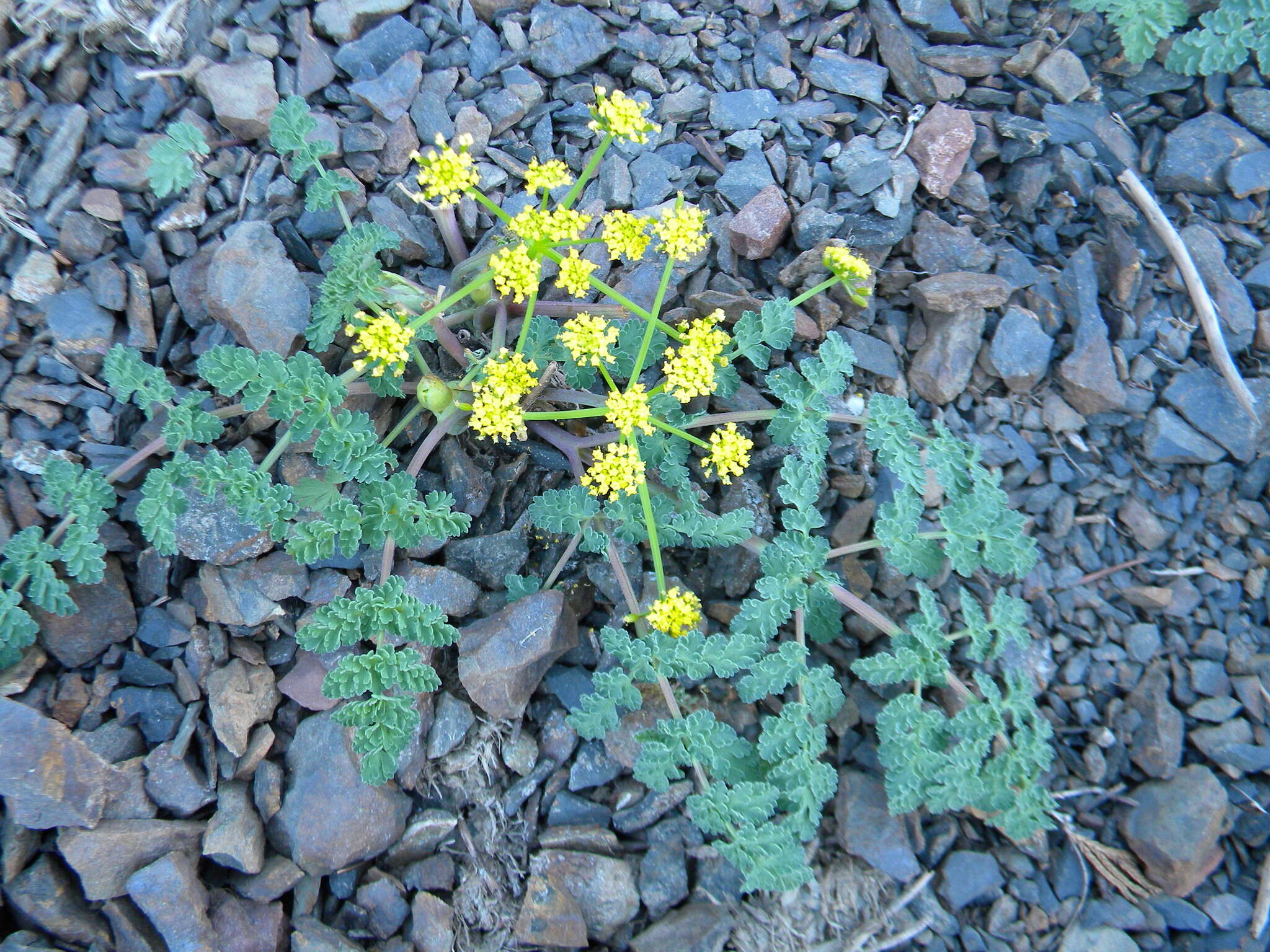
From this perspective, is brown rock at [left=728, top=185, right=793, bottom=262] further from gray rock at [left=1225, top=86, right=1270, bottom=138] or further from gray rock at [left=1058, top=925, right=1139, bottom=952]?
gray rock at [left=1058, top=925, right=1139, bottom=952]

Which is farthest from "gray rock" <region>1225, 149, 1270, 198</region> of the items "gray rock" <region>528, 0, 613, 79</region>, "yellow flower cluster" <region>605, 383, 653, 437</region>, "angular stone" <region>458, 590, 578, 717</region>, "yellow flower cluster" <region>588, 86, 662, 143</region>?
"angular stone" <region>458, 590, 578, 717</region>

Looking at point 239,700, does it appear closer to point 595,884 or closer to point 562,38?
point 595,884

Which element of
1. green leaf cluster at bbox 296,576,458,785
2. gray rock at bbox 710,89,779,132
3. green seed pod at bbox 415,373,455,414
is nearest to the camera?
green leaf cluster at bbox 296,576,458,785

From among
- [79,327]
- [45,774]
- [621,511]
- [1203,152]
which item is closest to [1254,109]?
[1203,152]

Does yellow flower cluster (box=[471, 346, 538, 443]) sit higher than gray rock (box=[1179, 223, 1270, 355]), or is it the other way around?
yellow flower cluster (box=[471, 346, 538, 443])

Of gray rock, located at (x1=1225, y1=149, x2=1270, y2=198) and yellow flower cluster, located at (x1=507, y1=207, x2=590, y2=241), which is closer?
yellow flower cluster, located at (x1=507, y1=207, x2=590, y2=241)

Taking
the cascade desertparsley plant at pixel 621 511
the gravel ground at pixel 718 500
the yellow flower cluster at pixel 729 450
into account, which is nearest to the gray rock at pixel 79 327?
the gravel ground at pixel 718 500
